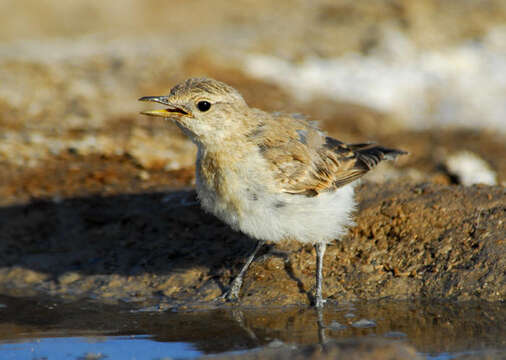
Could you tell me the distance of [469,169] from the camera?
31.5 feet

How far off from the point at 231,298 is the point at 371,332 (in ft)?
4.75

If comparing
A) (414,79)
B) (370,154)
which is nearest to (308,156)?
(370,154)

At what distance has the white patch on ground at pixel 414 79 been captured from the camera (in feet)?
38.8

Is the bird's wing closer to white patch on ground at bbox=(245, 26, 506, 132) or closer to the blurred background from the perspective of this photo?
the blurred background

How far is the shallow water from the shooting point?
5016 millimetres

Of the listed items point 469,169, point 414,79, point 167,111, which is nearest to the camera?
point 167,111

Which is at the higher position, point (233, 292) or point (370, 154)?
point (370, 154)

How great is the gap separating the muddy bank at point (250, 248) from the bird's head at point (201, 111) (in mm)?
1353

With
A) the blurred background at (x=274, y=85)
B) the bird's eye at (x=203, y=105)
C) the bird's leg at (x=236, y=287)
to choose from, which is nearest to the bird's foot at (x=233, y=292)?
the bird's leg at (x=236, y=287)

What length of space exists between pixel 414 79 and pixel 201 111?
7.52 metres

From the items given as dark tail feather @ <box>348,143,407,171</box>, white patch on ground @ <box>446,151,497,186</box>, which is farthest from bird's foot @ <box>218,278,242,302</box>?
white patch on ground @ <box>446,151,497,186</box>

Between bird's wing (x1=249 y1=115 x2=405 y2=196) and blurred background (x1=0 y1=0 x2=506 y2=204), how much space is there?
1641mm

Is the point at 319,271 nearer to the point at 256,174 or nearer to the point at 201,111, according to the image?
the point at 256,174

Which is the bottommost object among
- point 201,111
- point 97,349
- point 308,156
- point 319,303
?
point 97,349
